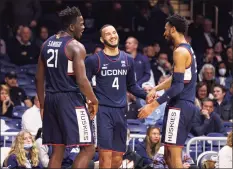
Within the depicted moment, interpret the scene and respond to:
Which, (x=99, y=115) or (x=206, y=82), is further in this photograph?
(x=206, y=82)

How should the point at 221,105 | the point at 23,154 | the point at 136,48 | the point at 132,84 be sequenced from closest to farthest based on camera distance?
the point at 132,84 → the point at 23,154 → the point at 221,105 → the point at 136,48

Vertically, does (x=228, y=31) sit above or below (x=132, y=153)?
above

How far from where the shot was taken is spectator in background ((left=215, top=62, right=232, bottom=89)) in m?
20.7

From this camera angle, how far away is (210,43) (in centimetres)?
2228

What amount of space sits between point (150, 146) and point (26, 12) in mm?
6778

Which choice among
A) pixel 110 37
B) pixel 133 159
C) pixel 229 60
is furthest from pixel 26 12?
pixel 110 37

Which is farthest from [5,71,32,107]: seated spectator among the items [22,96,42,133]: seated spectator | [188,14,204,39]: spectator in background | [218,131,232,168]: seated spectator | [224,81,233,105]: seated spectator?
[188,14,204,39]: spectator in background

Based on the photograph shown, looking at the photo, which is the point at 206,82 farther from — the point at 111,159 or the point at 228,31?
the point at 111,159

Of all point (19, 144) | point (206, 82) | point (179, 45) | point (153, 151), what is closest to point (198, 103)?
point (206, 82)

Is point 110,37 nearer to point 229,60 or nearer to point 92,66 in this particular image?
point 92,66

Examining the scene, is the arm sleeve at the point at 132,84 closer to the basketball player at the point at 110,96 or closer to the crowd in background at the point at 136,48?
the basketball player at the point at 110,96

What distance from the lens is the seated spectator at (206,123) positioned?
17781 mm

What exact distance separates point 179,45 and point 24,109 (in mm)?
6062

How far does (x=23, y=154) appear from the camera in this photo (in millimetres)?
15719
